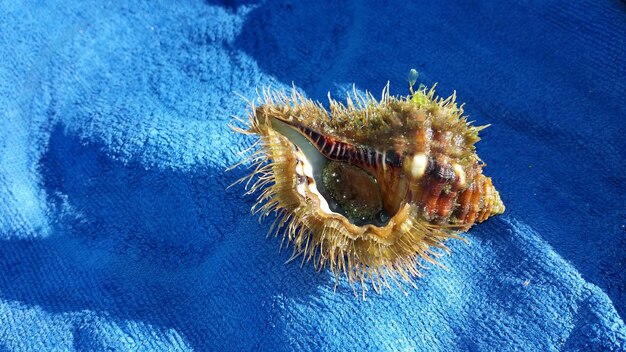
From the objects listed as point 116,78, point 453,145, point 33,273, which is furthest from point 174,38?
point 453,145

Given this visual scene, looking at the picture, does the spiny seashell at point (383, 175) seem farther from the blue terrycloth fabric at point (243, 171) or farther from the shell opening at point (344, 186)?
the blue terrycloth fabric at point (243, 171)

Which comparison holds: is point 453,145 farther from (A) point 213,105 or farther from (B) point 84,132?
(B) point 84,132

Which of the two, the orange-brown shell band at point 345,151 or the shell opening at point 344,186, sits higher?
the orange-brown shell band at point 345,151

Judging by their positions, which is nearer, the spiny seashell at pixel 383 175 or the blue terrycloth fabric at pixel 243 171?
the spiny seashell at pixel 383 175

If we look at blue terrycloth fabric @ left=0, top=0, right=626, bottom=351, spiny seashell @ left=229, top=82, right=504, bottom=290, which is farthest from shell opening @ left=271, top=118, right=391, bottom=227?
blue terrycloth fabric @ left=0, top=0, right=626, bottom=351

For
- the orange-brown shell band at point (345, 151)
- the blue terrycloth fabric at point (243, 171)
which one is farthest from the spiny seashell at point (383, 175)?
the blue terrycloth fabric at point (243, 171)

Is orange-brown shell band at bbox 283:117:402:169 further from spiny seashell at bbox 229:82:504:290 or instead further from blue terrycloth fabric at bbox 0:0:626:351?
blue terrycloth fabric at bbox 0:0:626:351

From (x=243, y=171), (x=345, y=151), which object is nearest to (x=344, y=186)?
(x=345, y=151)
